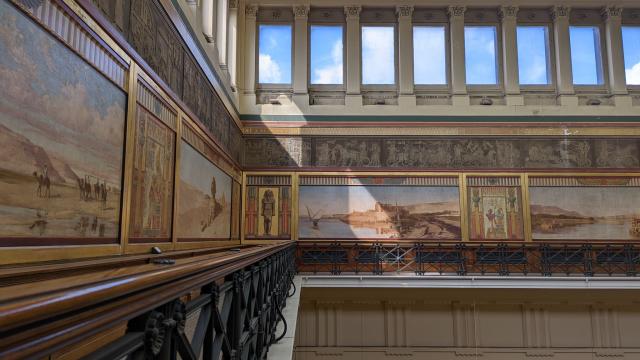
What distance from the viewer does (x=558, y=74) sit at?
15.0m

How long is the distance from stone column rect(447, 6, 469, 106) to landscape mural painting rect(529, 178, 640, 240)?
3.21 m

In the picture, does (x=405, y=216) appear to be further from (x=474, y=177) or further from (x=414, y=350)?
(x=414, y=350)

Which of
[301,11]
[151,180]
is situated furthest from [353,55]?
[151,180]

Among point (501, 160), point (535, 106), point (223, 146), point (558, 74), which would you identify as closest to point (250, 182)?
point (223, 146)

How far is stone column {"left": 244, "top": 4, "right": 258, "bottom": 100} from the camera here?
14672 millimetres

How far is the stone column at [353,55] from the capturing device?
1487 cm

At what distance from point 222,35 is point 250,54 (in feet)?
7.82

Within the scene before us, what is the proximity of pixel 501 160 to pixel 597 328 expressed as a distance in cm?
528

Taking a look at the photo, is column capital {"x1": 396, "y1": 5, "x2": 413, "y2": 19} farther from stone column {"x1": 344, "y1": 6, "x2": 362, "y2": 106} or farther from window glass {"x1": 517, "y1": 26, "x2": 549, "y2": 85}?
window glass {"x1": 517, "y1": 26, "x2": 549, "y2": 85}

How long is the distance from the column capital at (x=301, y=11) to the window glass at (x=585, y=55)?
832 centimetres

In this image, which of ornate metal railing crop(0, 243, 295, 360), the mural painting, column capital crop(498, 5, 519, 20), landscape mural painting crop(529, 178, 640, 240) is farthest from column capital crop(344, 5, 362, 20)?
ornate metal railing crop(0, 243, 295, 360)

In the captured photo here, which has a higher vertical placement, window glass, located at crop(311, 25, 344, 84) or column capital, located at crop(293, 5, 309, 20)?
column capital, located at crop(293, 5, 309, 20)

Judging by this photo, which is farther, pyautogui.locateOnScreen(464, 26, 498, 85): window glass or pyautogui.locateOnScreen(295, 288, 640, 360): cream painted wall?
pyautogui.locateOnScreen(464, 26, 498, 85): window glass

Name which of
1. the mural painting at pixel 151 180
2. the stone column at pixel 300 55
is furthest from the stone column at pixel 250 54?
the mural painting at pixel 151 180
